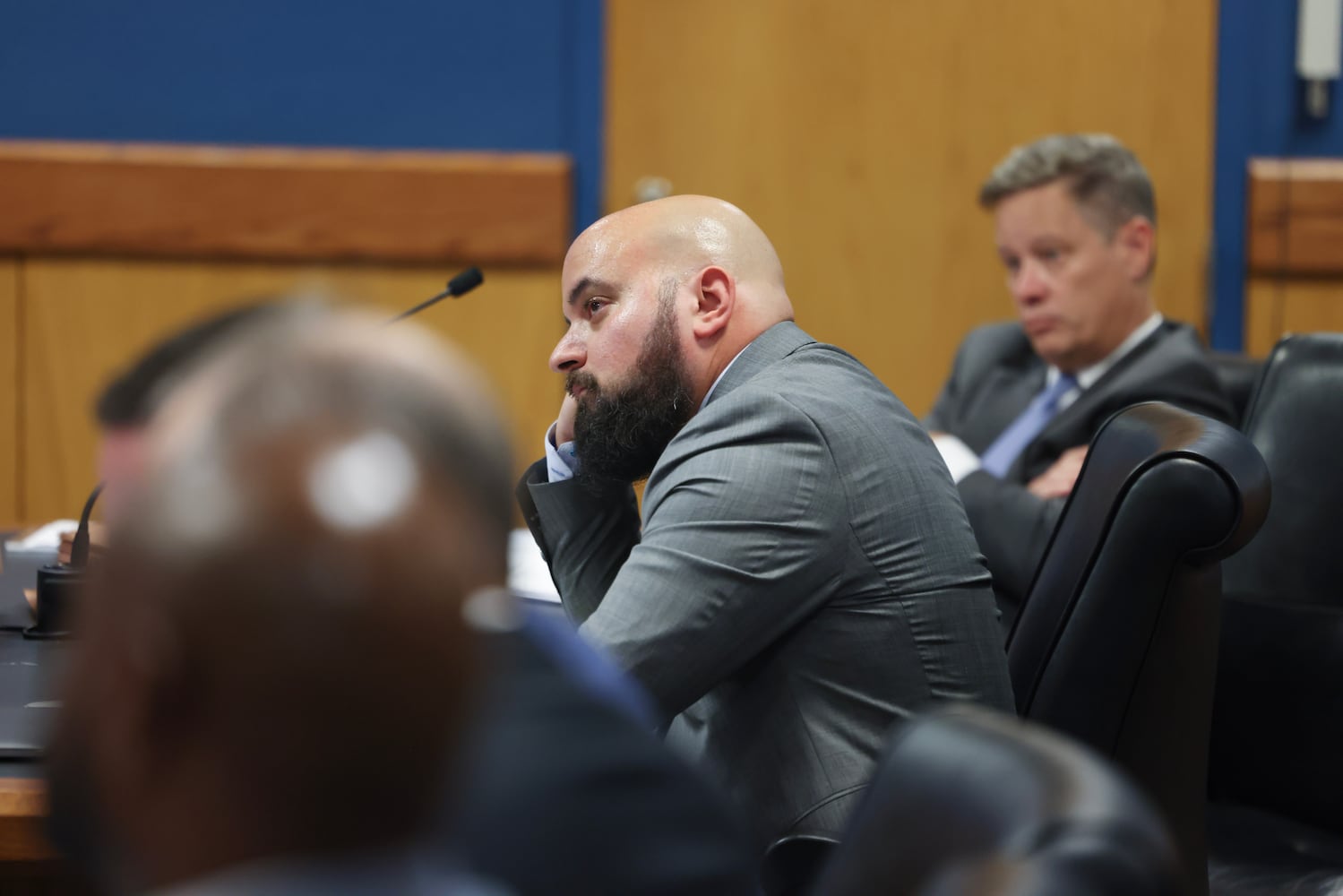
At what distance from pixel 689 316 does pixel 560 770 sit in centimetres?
115

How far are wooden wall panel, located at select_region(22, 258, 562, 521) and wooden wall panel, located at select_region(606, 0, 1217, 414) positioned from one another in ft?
1.23

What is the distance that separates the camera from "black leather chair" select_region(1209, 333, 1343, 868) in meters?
2.03

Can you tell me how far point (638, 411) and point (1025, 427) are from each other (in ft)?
4.41

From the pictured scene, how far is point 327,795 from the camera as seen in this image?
0.47m

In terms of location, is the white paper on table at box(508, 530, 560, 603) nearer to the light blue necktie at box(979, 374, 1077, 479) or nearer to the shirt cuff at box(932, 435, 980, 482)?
the shirt cuff at box(932, 435, 980, 482)

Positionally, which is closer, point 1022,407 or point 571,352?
point 571,352

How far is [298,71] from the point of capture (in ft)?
12.8

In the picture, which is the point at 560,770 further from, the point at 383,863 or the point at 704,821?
the point at 383,863

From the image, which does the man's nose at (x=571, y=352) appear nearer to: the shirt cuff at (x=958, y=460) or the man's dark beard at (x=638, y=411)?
the man's dark beard at (x=638, y=411)

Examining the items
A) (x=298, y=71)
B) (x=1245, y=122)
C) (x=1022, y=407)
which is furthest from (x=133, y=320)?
(x=1245, y=122)

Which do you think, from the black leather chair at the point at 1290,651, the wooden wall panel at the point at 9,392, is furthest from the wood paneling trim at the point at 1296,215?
the wooden wall panel at the point at 9,392

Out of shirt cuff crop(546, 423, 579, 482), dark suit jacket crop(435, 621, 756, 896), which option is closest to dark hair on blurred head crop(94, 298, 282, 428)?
dark suit jacket crop(435, 621, 756, 896)

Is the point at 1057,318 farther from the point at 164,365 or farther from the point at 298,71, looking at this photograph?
the point at 164,365

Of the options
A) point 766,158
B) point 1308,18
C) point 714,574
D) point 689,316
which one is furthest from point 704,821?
point 1308,18
